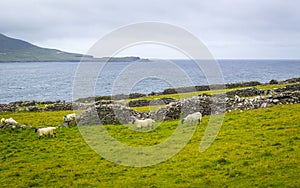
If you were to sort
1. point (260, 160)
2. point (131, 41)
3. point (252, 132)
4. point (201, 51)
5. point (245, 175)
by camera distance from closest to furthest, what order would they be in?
point (245, 175) < point (260, 160) < point (252, 132) < point (131, 41) < point (201, 51)

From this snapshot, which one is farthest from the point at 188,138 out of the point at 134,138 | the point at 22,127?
the point at 22,127

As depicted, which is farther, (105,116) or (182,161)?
(105,116)

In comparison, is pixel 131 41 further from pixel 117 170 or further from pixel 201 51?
pixel 117 170

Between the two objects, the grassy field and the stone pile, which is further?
the stone pile

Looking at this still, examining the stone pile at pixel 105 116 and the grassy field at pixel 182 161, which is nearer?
the grassy field at pixel 182 161

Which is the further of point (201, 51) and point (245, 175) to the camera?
point (201, 51)

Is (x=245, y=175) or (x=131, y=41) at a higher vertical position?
(x=131, y=41)

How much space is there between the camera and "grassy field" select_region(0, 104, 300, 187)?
15.7m

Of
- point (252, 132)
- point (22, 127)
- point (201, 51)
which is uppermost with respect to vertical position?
point (201, 51)

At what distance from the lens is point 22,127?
3197 centimetres

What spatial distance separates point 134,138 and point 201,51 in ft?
31.4

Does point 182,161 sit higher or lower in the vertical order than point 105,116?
lower

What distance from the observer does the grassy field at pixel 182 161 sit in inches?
619

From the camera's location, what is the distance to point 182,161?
1892 centimetres
